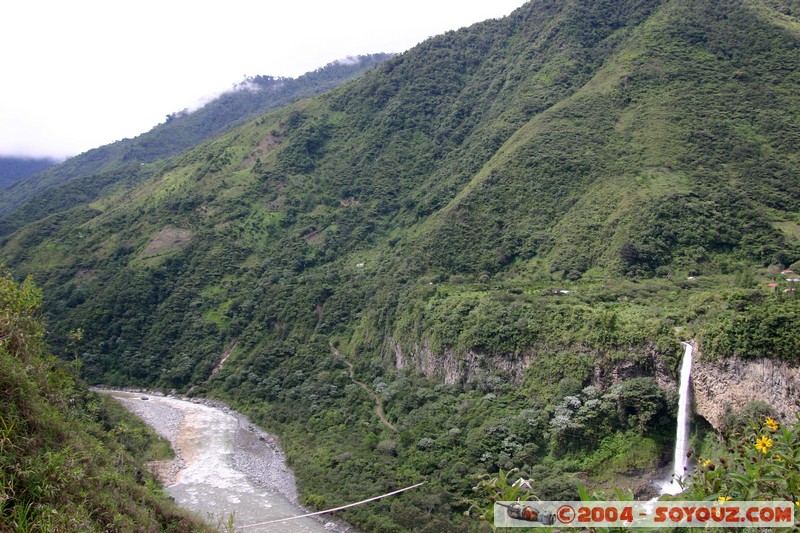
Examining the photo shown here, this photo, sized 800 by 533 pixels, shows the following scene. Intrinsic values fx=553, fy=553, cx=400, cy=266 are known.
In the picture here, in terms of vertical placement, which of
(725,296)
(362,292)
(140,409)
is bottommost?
(140,409)

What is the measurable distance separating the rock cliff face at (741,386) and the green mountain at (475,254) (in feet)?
2.02

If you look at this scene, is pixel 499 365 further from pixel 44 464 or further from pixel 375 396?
pixel 44 464

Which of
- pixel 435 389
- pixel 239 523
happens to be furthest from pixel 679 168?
pixel 239 523

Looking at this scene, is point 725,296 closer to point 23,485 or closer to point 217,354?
point 23,485

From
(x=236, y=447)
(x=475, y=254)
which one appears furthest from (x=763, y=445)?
(x=475, y=254)

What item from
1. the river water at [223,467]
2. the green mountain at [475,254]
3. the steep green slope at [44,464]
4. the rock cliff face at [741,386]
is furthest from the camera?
the river water at [223,467]

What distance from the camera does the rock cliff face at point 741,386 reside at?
947 inches

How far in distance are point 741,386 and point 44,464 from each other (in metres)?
27.4

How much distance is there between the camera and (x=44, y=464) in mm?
9953

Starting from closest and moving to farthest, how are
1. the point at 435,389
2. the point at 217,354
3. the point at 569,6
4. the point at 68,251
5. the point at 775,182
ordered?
1. the point at 435,389
2. the point at 775,182
3. the point at 217,354
4. the point at 68,251
5. the point at 569,6

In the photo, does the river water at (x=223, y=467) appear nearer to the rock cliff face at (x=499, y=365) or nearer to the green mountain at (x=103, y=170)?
the rock cliff face at (x=499, y=365)

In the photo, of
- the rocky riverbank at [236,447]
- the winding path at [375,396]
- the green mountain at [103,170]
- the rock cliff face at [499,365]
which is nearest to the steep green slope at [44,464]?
the rocky riverbank at [236,447]

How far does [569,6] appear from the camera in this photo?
94.4 m

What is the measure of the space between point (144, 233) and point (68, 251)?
11.5 m
